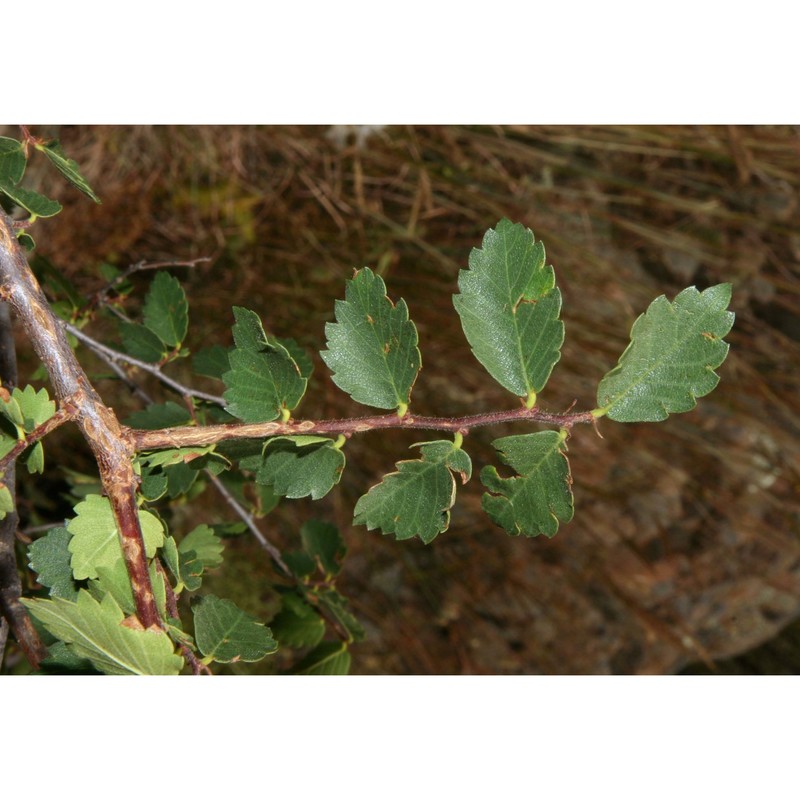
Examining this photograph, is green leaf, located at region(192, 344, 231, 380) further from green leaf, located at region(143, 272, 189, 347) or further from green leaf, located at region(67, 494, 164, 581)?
green leaf, located at region(67, 494, 164, 581)

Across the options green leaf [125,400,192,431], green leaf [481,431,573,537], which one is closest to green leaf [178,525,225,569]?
green leaf [125,400,192,431]

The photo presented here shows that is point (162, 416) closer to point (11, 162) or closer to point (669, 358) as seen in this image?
point (11, 162)

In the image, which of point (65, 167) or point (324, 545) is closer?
point (65, 167)

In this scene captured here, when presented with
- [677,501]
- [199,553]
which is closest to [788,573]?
[677,501]

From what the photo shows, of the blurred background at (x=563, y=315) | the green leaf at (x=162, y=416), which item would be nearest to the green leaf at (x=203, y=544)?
the green leaf at (x=162, y=416)

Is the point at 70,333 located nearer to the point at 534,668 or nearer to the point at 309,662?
the point at 309,662

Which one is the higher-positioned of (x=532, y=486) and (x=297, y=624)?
(x=532, y=486)

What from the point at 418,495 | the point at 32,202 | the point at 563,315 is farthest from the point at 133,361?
the point at 563,315
